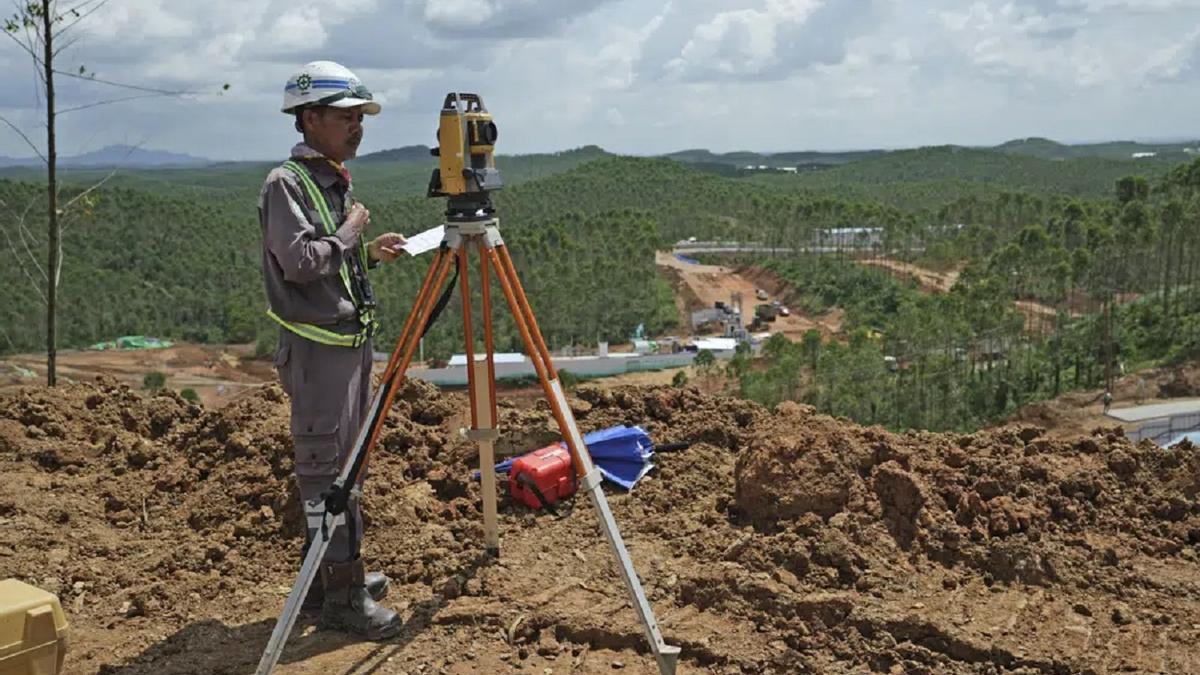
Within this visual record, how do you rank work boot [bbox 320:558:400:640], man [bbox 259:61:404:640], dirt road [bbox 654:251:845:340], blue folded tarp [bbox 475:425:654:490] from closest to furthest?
man [bbox 259:61:404:640] → work boot [bbox 320:558:400:640] → blue folded tarp [bbox 475:425:654:490] → dirt road [bbox 654:251:845:340]

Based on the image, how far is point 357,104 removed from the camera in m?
3.30

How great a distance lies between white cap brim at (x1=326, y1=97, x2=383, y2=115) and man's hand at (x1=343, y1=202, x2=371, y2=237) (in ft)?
1.17

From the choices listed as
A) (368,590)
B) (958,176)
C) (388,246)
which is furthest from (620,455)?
(958,176)

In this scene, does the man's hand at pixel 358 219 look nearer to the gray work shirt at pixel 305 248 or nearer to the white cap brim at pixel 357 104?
the gray work shirt at pixel 305 248

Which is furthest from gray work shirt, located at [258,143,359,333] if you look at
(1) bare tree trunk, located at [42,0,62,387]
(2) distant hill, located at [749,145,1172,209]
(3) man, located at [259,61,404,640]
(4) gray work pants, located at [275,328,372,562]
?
(2) distant hill, located at [749,145,1172,209]

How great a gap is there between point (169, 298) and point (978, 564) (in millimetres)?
54884

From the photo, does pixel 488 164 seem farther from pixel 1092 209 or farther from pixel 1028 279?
pixel 1092 209

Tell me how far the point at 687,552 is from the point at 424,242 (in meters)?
1.82

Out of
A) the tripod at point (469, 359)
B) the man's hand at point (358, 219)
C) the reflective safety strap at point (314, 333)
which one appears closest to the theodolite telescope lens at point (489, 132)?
the tripod at point (469, 359)

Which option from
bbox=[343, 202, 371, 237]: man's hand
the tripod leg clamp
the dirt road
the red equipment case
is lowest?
the dirt road

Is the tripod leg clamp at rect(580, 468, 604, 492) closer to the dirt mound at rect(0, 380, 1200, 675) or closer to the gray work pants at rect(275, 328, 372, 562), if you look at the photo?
the dirt mound at rect(0, 380, 1200, 675)

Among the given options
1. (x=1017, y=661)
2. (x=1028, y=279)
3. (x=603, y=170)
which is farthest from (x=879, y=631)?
(x=603, y=170)

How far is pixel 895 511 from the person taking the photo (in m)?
4.12

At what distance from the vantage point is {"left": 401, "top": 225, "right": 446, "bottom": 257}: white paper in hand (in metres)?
3.41
